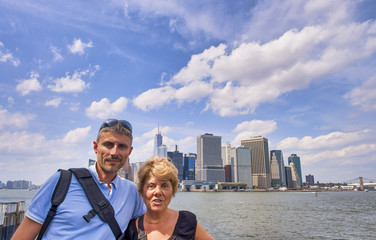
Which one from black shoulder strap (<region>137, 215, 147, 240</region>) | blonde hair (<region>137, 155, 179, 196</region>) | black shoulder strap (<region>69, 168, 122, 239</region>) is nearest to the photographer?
black shoulder strap (<region>69, 168, 122, 239</region>)

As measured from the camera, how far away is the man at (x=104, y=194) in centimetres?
290

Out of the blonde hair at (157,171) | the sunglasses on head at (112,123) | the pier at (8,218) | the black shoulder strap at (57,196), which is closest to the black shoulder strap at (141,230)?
the blonde hair at (157,171)

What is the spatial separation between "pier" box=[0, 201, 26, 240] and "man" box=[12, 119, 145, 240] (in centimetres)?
875

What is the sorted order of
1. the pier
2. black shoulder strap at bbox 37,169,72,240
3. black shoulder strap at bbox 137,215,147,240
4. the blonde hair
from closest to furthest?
black shoulder strap at bbox 37,169,72,240, black shoulder strap at bbox 137,215,147,240, the blonde hair, the pier

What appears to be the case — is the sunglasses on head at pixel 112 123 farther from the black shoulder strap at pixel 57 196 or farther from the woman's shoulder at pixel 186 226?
the woman's shoulder at pixel 186 226

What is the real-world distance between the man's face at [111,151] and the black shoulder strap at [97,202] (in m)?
0.29

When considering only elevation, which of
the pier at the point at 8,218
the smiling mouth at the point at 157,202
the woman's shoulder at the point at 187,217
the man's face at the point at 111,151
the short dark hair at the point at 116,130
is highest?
the short dark hair at the point at 116,130

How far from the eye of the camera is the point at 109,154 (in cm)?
341

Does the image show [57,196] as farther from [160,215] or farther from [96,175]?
[160,215]

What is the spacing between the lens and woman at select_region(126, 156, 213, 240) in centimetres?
330

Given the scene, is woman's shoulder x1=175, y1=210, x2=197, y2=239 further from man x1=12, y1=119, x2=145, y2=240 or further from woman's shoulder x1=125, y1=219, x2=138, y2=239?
man x1=12, y1=119, x2=145, y2=240

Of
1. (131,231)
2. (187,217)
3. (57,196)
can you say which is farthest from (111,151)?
(187,217)

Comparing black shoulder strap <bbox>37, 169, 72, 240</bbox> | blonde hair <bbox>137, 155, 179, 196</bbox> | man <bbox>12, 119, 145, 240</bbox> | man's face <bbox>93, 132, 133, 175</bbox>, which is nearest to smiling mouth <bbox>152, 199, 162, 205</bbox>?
blonde hair <bbox>137, 155, 179, 196</bbox>

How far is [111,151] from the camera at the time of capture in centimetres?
341
